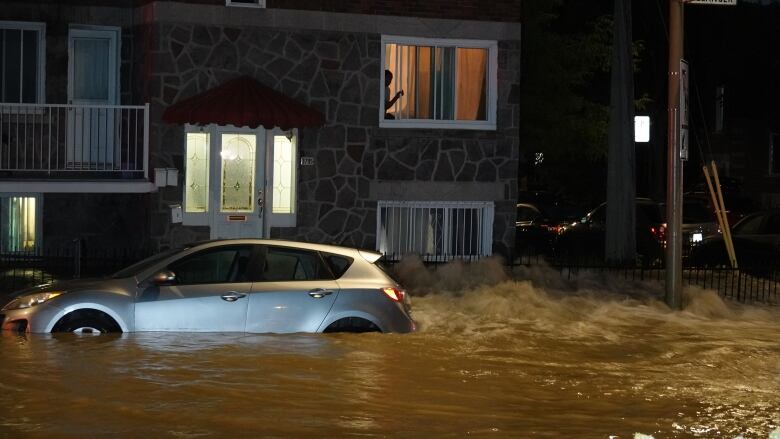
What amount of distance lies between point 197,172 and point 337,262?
7264 mm

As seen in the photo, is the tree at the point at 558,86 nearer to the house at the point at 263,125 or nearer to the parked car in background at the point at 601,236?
the parked car in background at the point at 601,236

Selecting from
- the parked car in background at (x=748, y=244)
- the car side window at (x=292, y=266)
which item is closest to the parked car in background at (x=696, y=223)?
the parked car in background at (x=748, y=244)

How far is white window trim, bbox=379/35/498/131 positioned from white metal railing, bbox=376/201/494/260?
1359 mm

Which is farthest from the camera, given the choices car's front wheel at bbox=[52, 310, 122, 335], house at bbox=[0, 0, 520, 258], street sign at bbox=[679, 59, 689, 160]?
house at bbox=[0, 0, 520, 258]

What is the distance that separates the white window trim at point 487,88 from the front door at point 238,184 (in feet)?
7.42

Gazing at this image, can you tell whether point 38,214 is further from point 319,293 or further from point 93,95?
point 319,293

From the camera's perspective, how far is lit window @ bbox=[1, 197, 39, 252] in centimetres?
1995

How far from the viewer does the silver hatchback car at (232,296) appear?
1162cm

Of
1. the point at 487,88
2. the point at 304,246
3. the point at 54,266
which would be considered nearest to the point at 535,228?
the point at 487,88

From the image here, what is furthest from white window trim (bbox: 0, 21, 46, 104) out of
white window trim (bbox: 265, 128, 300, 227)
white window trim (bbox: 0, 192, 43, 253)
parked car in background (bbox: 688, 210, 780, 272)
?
parked car in background (bbox: 688, 210, 780, 272)

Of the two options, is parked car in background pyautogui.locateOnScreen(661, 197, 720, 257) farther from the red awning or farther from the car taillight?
the car taillight

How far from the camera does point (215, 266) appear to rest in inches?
478

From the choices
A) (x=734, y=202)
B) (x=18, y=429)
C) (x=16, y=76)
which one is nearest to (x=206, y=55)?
(x=16, y=76)

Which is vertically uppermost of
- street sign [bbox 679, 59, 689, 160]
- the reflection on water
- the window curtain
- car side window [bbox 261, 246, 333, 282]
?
the window curtain
